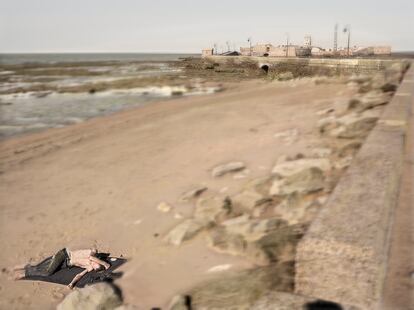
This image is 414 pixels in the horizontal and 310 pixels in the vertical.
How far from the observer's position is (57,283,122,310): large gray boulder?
3.49m

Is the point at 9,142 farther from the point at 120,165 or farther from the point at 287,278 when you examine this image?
the point at 287,278

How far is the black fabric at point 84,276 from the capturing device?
412 cm

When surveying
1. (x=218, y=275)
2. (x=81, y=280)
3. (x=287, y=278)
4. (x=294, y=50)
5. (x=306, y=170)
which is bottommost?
(x=81, y=280)

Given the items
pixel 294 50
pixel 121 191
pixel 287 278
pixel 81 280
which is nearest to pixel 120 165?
pixel 121 191

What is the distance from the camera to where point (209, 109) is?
14.7 meters

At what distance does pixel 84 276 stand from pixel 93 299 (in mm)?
811

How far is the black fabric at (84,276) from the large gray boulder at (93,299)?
42cm

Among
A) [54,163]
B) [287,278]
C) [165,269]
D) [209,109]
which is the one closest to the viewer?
[287,278]

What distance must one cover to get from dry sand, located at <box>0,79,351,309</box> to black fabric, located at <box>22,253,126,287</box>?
0.36ft

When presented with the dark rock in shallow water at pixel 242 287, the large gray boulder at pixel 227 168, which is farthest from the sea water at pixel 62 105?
the dark rock in shallow water at pixel 242 287

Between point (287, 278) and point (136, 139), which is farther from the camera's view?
point (136, 139)

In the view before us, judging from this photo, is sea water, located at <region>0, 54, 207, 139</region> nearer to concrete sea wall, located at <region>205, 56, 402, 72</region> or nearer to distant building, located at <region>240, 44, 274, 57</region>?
concrete sea wall, located at <region>205, 56, 402, 72</region>

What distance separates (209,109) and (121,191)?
850cm

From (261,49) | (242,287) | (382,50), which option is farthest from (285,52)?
(242,287)
